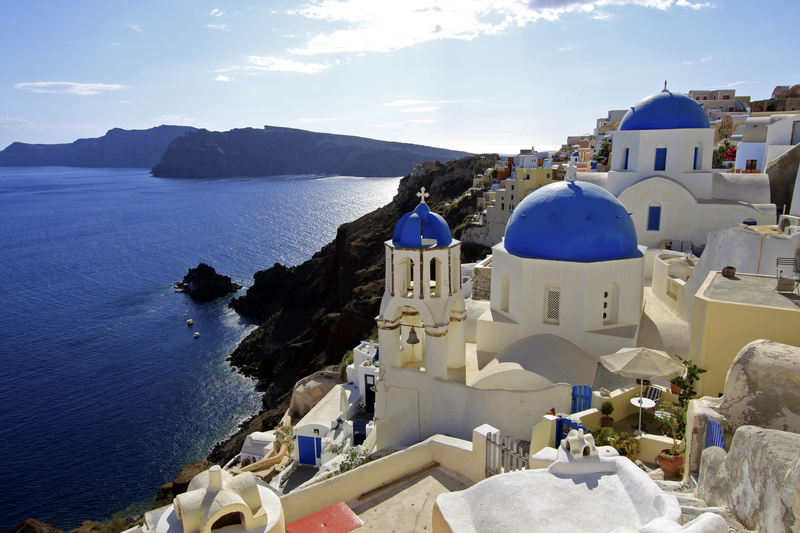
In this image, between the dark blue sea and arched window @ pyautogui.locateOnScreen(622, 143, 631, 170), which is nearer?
arched window @ pyautogui.locateOnScreen(622, 143, 631, 170)

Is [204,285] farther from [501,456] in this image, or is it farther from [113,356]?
[501,456]

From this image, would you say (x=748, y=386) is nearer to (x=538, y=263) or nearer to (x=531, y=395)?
(x=531, y=395)

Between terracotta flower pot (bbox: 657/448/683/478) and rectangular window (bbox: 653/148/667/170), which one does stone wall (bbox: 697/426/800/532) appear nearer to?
terracotta flower pot (bbox: 657/448/683/478)

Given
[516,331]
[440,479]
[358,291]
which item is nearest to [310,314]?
[358,291]

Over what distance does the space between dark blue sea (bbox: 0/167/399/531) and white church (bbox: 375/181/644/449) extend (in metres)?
23.0

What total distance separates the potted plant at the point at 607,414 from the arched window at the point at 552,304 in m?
3.31

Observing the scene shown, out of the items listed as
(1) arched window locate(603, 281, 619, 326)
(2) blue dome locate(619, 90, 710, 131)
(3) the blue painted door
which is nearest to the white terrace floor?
(1) arched window locate(603, 281, 619, 326)

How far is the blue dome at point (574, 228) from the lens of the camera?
1412 centimetres

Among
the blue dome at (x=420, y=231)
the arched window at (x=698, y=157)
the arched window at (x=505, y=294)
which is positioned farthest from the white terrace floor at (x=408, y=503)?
the arched window at (x=698, y=157)

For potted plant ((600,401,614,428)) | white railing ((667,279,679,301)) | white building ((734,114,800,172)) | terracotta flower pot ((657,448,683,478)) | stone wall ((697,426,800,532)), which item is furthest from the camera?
white building ((734,114,800,172))

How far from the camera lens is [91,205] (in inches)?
5571

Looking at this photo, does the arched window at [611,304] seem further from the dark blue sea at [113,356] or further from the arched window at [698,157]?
the dark blue sea at [113,356]

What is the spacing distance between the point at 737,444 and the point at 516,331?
30.4ft

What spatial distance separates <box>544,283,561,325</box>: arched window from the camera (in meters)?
14.5
